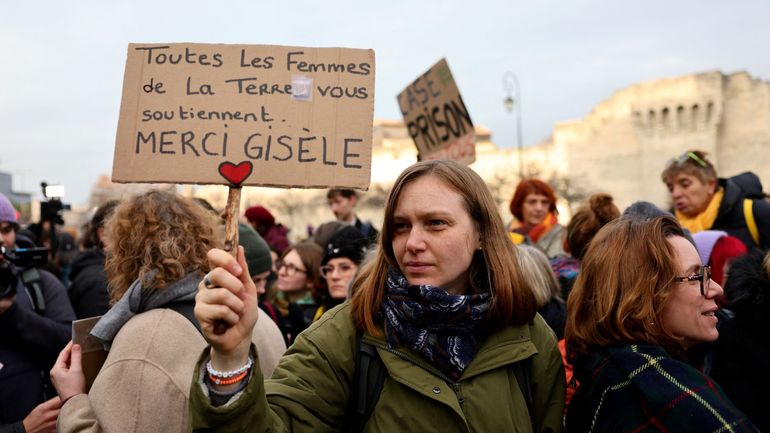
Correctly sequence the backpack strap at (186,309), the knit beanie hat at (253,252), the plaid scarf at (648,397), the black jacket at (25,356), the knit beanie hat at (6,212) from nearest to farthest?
the plaid scarf at (648,397) → the backpack strap at (186,309) → the black jacket at (25,356) → the knit beanie hat at (6,212) → the knit beanie hat at (253,252)

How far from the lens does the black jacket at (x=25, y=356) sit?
3.13m

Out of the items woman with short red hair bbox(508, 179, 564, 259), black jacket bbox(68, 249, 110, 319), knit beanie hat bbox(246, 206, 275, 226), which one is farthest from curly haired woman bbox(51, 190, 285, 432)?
knit beanie hat bbox(246, 206, 275, 226)

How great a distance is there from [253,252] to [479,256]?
6.98 ft

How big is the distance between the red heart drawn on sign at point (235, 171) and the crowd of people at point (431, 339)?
1.10 ft

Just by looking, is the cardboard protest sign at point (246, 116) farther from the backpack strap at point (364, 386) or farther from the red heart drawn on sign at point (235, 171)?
the backpack strap at point (364, 386)

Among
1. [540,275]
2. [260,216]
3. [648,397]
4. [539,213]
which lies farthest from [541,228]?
[648,397]

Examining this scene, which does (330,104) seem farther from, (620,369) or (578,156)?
(578,156)

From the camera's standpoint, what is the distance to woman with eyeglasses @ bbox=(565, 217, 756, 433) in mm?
1832

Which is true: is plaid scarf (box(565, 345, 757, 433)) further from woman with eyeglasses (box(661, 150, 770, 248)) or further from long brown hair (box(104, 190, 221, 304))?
woman with eyeglasses (box(661, 150, 770, 248))

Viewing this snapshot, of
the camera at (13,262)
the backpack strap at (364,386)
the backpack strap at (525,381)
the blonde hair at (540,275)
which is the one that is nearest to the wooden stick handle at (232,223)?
the backpack strap at (364,386)

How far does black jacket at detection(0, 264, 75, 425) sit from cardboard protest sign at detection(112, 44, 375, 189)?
139 cm

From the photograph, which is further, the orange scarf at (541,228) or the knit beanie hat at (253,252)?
the orange scarf at (541,228)

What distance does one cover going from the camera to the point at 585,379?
81.0 inches

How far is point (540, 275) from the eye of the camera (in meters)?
3.25
